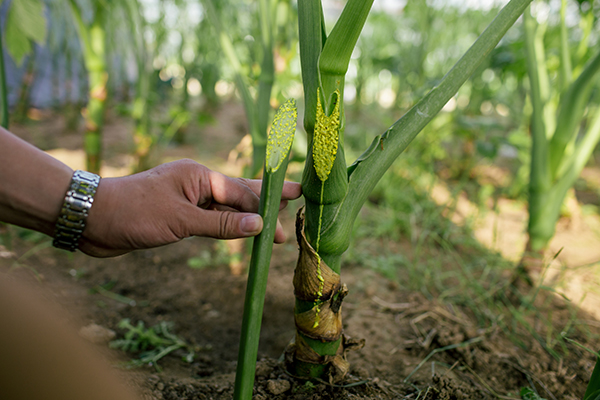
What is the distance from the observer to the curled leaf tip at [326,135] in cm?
80

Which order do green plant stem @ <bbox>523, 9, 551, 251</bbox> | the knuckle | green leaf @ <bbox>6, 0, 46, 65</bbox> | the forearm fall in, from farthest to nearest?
green plant stem @ <bbox>523, 9, 551, 251</bbox>
green leaf @ <bbox>6, 0, 46, 65</bbox>
the knuckle
the forearm

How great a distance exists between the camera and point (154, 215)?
878mm

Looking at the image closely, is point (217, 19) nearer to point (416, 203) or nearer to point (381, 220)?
point (381, 220)

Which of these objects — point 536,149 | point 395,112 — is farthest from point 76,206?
point 395,112

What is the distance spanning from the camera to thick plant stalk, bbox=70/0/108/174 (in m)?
2.41

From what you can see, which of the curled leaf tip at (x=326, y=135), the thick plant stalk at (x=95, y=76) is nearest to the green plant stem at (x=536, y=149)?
the curled leaf tip at (x=326, y=135)

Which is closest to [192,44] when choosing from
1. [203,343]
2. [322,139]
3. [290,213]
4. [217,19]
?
[290,213]

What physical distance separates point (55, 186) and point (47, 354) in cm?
40

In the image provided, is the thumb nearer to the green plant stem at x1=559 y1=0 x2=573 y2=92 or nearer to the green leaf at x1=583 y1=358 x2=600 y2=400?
the green leaf at x1=583 y1=358 x2=600 y2=400

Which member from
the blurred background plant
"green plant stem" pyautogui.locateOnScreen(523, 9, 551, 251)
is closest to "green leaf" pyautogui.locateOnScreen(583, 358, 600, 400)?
the blurred background plant

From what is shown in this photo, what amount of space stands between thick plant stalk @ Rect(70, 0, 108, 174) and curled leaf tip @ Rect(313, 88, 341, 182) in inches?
88.2

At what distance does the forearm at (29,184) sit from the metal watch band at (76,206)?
0.01 meters

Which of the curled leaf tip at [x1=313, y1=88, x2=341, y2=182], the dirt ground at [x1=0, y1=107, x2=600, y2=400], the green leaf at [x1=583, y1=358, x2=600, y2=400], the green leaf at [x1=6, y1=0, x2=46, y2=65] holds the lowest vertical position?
the dirt ground at [x1=0, y1=107, x2=600, y2=400]

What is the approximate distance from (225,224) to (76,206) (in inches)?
12.6
